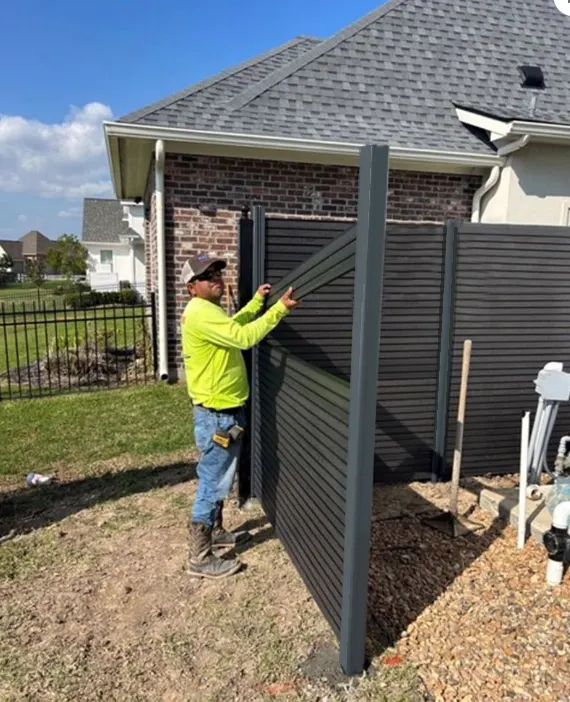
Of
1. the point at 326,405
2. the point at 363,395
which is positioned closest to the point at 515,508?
the point at 326,405

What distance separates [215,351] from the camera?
9.92ft

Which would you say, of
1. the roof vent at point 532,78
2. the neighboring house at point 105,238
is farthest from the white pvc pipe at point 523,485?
the neighboring house at point 105,238

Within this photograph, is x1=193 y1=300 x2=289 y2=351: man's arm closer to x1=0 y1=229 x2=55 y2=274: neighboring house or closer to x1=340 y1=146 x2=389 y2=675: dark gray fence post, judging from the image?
x1=340 y1=146 x2=389 y2=675: dark gray fence post

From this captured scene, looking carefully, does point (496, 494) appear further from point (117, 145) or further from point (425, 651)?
point (117, 145)

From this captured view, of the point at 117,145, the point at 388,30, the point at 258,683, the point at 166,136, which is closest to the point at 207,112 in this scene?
the point at 166,136

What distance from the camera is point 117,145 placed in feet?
24.0

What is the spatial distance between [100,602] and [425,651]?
1.72 m

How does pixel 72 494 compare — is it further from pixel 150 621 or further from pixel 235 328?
pixel 235 328

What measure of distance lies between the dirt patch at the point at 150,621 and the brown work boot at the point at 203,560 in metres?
0.06

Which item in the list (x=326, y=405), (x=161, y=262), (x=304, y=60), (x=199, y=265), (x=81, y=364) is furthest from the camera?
(x=81, y=364)

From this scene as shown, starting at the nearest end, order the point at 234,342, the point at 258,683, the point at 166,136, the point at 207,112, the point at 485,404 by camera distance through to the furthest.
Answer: the point at 258,683 → the point at 234,342 → the point at 485,404 → the point at 166,136 → the point at 207,112

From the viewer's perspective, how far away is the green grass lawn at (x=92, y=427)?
5.19 metres

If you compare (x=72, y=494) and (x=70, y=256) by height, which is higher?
(x=70, y=256)

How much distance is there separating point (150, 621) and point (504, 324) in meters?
3.34
